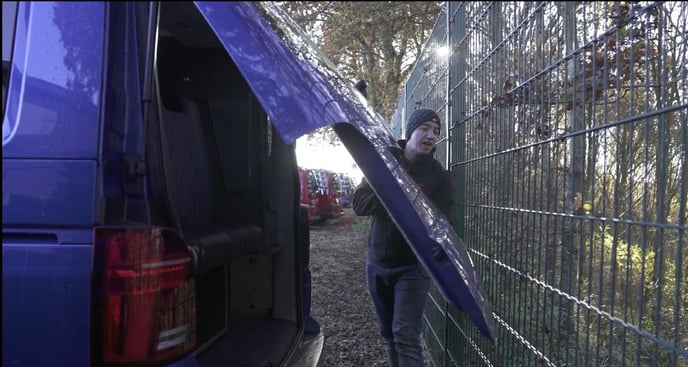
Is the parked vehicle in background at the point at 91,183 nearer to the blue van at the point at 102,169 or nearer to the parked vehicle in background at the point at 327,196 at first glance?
the blue van at the point at 102,169

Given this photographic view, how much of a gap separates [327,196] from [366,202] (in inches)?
551

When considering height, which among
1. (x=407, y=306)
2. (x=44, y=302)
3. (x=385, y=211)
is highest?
(x=385, y=211)

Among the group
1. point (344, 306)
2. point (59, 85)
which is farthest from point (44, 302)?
point (344, 306)

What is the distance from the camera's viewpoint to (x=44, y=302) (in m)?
1.54

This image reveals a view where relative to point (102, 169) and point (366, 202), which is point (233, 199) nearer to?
point (366, 202)

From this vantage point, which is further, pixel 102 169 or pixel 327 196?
pixel 327 196

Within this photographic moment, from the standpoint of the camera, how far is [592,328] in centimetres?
199

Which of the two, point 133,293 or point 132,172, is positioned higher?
point 132,172

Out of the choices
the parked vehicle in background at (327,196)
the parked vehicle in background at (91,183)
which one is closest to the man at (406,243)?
the parked vehicle in background at (91,183)

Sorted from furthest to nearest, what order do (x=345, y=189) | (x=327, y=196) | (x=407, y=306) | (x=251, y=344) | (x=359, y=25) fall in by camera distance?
1. (x=345, y=189)
2. (x=327, y=196)
3. (x=407, y=306)
4. (x=251, y=344)
5. (x=359, y=25)

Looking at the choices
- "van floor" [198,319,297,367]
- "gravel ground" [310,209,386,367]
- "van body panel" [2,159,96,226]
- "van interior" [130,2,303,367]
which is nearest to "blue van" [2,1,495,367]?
"van body panel" [2,159,96,226]

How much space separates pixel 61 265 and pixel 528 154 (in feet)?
5.97

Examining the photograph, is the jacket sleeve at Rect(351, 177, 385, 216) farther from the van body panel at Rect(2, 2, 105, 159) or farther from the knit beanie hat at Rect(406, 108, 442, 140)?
the van body panel at Rect(2, 2, 105, 159)

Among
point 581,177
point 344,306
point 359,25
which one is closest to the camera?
point 581,177
